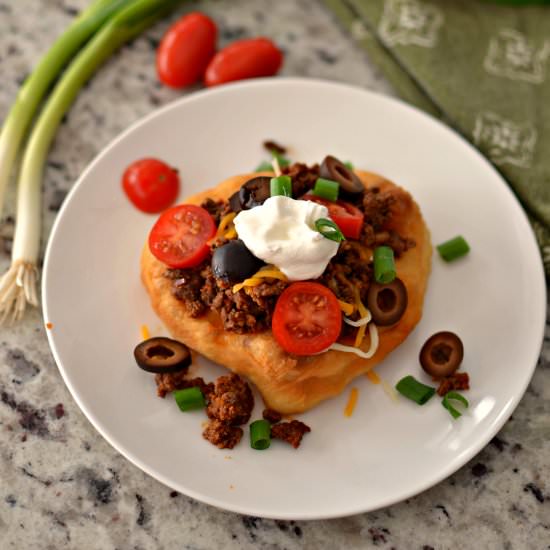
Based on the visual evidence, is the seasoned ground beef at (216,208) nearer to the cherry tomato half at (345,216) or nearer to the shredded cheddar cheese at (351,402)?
the cherry tomato half at (345,216)

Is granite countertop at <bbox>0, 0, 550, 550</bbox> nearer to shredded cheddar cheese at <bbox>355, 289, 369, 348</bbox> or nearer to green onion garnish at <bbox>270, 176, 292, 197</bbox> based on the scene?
shredded cheddar cheese at <bbox>355, 289, 369, 348</bbox>

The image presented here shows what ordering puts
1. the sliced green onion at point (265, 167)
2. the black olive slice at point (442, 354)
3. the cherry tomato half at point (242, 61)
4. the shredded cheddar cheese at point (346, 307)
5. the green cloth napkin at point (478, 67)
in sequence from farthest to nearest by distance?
the cherry tomato half at point (242, 61) < the green cloth napkin at point (478, 67) < the sliced green onion at point (265, 167) < the black olive slice at point (442, 354) < the shredded cheddar cheese at point (346, 307)

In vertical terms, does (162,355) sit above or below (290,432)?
above

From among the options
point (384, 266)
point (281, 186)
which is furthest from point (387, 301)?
point (281, 186)

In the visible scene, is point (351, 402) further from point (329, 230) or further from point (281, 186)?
point (281, 186)

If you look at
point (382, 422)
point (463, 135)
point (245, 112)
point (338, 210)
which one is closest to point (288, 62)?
point (245, 112)

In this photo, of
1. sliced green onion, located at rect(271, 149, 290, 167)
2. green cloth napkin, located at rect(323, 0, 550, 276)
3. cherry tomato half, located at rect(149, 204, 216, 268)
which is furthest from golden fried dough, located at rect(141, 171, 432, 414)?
green cloth napkin, located at rect(323, 0, 550, 276)

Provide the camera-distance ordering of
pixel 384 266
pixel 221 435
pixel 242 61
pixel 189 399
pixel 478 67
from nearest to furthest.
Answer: pixel 221 435 < pixel 189 399 < pixel 384 266 < pixel 242 61 < pixel 478 67

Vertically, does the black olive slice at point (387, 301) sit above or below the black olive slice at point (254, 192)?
below

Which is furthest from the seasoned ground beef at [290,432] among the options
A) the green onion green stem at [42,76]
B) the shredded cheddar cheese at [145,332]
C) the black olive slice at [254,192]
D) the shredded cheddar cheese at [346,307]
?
the green onion green stem at [42,76]
